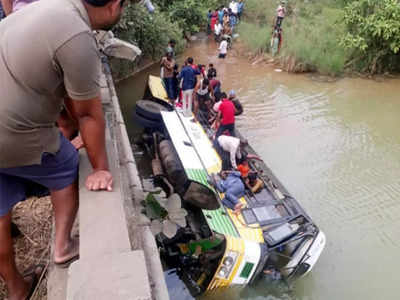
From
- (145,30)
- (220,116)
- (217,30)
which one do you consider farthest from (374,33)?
(220,116)

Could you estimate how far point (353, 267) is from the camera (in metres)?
6.78

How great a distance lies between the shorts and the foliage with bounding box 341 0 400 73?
1569 cm

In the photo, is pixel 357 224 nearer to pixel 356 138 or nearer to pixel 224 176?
pixel 224 176

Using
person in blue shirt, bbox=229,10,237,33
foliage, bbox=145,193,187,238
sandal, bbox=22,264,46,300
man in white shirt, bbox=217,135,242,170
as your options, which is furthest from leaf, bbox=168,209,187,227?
person in blue shirt, bbox=229,10,237,33

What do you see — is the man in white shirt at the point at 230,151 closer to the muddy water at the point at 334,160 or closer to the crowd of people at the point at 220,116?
the crowd of people at the point at 220,116

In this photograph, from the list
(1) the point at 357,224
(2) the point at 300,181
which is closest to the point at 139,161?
(2) the point at 300,181

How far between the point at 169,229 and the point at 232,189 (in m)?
4.25

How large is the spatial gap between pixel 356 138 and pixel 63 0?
36.0 ft

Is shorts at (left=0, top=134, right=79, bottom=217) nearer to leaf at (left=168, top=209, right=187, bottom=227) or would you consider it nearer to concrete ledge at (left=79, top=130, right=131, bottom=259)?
concrete ledge at (left=79, top=130, right=131, bottom=259)

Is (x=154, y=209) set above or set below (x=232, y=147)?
above

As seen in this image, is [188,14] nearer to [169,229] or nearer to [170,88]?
[170,88]

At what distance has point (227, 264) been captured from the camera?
5305mm

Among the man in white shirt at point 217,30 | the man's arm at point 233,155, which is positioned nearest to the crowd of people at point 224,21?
the man in white shirt at point 217,30

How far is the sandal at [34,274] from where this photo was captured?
2137 millimetres
